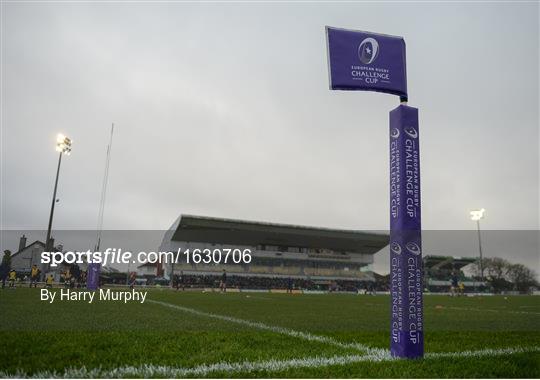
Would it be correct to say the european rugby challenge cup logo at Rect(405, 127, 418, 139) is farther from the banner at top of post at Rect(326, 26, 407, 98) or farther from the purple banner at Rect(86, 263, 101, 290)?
the purple banner at Rect(86, 263, 101, 290)

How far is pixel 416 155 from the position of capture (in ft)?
17.4

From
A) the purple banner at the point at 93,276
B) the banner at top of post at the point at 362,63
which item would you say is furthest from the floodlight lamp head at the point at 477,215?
the banner at top of post at the point at 362,63

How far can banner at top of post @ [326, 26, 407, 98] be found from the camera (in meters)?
5.59

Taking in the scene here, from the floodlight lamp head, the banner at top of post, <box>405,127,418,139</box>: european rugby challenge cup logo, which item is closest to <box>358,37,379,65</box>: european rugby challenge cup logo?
the banner at top of post

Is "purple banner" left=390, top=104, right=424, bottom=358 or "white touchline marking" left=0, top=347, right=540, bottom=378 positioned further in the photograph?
"purple banner" left=390, top=104, right=424, bottom=358

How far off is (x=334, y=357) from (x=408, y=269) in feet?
4.66

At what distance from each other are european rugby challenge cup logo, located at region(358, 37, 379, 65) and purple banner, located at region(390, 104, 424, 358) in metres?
0.92

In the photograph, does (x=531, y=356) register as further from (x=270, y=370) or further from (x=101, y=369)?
(x=101, y=369)

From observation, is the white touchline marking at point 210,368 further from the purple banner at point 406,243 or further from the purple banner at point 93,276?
the purple banner at point 93,276

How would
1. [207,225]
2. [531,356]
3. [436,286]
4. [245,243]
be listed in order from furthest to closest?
[436,286] → [245,243] → [207,225] → [531,356]

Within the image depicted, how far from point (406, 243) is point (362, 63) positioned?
8.55 feet

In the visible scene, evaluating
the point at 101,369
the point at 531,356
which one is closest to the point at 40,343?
the point at 101,369

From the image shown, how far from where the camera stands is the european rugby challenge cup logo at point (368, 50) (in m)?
5.67

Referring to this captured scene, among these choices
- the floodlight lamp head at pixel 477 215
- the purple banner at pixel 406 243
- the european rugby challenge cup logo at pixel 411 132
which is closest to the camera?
the purple banner at pixel 406 243
